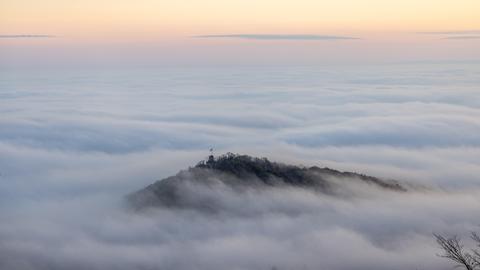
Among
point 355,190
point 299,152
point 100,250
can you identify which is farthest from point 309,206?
point 299,152

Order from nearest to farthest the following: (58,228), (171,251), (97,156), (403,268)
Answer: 1. (403,268)
2. (171,251)
3. (58,228)
4. (97,156)

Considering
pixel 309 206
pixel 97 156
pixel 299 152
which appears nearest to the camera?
pixel 309 206

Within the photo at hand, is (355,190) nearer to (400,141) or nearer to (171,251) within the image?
(171,251)

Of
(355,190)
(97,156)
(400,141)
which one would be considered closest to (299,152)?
(400,141)

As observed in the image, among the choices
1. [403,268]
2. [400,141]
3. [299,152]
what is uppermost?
[400,141]

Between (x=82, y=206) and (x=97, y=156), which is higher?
(x=97, y=156)

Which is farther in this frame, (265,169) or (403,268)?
(265,169)
